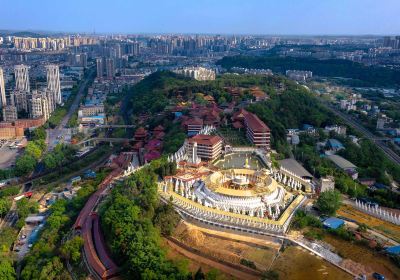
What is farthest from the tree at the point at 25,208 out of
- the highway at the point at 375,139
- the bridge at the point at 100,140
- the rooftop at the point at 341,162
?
the highway at the point at 375,139

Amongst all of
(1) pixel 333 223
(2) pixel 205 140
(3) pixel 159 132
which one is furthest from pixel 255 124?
(1) pixel 333 223

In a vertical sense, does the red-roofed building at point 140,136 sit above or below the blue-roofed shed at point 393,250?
below

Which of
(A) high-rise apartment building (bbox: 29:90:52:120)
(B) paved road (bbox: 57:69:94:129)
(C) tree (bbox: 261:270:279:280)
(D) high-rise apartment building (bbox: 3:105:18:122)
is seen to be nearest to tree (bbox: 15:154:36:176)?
(B) paved road (bbox: 57:69:94:129)

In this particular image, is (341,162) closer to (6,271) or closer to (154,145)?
(154,145)

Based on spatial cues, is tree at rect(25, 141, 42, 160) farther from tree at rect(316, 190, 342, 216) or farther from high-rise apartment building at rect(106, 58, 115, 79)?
high-rise apartment building at rect(106, 58, 115, 79)

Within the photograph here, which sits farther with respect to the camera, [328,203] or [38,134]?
[38,134]

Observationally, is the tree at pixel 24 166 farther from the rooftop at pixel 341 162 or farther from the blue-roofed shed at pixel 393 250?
the blue-roofed shed at pixel 393 250
